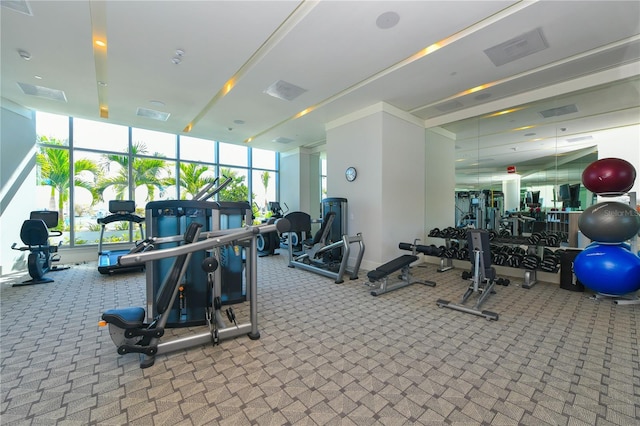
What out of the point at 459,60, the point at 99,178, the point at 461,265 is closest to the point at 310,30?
the point at 459,60

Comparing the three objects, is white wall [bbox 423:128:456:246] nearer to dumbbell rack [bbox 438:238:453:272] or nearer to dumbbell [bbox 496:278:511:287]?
dumbbell rack [bbox 438:238:453:272]

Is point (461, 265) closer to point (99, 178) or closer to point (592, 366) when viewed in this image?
point (592, 366)

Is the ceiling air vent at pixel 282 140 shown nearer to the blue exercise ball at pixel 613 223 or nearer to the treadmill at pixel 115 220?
the treadmill at pixel 115 220

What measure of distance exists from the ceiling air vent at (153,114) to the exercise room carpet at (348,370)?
444 centimetres

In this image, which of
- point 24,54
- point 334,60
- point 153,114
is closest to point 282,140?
point 153,114

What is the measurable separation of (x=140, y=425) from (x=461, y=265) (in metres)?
6.12

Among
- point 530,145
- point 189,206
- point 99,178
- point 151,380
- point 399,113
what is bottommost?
point 151,380

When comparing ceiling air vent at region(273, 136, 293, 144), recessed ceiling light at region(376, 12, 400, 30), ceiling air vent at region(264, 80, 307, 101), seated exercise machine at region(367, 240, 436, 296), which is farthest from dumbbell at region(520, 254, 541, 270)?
ceiling air vent at region(273, 136, 293, 144)

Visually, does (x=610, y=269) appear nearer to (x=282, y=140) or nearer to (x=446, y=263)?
(x=446, y=263)

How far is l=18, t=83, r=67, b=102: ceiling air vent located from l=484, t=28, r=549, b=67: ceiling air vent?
773 cm

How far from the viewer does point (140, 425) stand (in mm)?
1617

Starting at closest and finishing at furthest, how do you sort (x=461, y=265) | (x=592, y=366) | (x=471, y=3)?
(x=592, y=366) → (x=471, y=3) → (x=461, y=265)

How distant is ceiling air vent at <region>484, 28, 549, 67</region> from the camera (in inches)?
132

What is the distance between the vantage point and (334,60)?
3.95m
